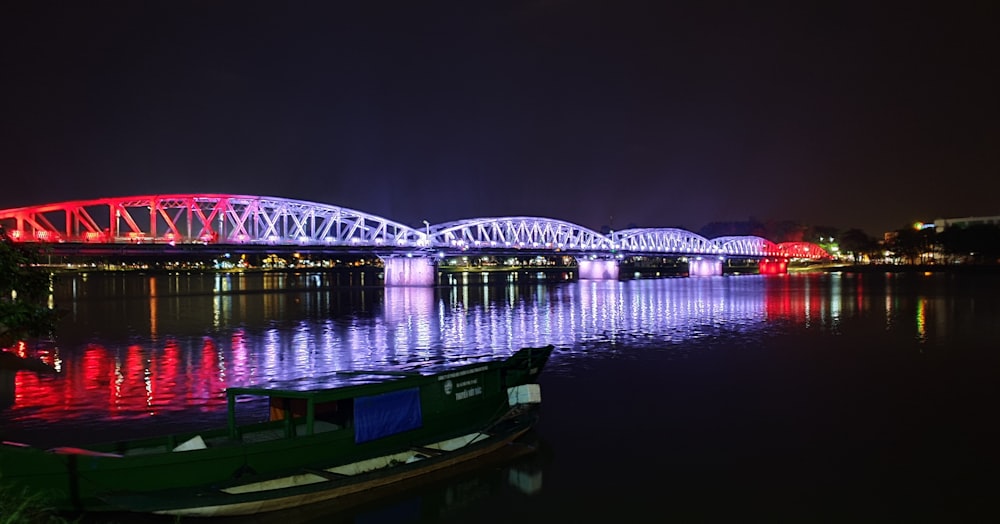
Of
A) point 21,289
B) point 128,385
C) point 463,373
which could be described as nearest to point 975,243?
point 463,373

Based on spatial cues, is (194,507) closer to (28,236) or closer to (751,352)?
(751,352)

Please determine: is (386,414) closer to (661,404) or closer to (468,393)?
(468,393)

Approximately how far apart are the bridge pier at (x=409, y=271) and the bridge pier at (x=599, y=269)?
176 feet

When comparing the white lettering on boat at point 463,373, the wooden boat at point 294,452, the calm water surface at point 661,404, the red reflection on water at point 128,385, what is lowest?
the calm water surface at point 661,404

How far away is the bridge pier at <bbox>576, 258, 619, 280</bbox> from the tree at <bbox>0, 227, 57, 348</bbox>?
157m

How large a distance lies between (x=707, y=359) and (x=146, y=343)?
30748 millimetres

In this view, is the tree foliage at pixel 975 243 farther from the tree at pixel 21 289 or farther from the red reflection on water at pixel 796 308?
the tree at pixel 21 289

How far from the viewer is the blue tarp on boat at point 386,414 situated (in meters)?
14.5

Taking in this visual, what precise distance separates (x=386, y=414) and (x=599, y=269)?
159m

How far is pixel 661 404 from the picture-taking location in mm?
22891

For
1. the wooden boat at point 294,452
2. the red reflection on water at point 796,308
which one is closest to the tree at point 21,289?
the wooden boat at point 294,452

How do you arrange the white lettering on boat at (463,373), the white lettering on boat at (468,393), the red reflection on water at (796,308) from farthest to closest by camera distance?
the red reflection on water at (796,308) < the white lettering on boat at (468,393) < the white lettering on boat at (463,373)

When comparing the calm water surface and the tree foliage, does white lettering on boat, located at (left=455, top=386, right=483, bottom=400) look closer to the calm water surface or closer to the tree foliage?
the calm water surface

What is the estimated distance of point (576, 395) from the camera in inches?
958
